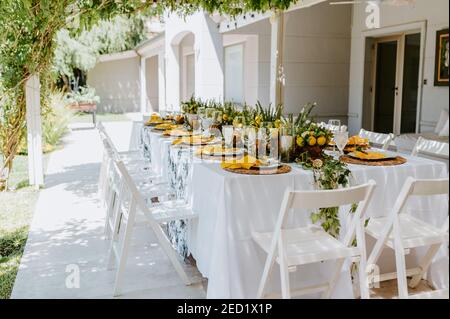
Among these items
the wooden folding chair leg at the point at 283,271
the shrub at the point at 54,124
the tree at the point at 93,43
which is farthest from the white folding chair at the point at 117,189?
the tree at the point at 93,43

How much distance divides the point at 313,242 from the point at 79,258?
1960 mm

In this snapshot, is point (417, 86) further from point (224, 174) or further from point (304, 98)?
point (224, 174)

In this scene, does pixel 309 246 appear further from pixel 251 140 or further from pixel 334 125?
pixel 334 125

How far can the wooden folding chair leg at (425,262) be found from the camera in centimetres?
279

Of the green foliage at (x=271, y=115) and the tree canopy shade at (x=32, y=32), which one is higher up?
the tree canopy shade at (x=32, y=32)

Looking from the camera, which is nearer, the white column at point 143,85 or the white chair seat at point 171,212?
the white chair seat at point 171,212

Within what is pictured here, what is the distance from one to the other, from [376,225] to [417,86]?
6123 mm

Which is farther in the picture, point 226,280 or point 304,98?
point 304,98

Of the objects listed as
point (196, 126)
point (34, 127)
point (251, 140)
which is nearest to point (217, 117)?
point (196, 126)

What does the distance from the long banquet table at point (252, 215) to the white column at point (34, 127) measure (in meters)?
3.26

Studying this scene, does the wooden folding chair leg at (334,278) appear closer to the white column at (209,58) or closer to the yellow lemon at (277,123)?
the yellow lemon at (277,123)

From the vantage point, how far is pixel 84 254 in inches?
147

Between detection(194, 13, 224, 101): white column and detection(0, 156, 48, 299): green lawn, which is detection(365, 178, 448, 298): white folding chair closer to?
detection(0, 156, 48, 299): green lawn

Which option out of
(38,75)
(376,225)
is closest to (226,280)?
(376,225)
